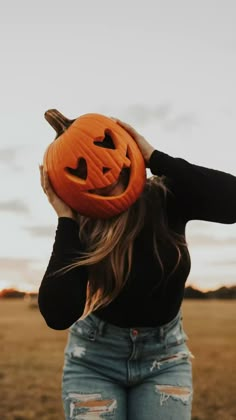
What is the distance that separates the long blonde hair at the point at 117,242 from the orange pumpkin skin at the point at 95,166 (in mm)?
76

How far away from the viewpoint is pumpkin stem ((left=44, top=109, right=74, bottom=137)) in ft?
13.1

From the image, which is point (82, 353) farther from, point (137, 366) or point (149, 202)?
point (149, 202)

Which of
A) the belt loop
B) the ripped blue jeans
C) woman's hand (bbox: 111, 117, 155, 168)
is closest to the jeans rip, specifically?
the ripped blue jeans

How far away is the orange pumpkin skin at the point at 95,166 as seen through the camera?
3.65m

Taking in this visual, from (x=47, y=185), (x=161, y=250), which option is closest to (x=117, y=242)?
(x=161, y=250)

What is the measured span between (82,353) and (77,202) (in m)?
0.85

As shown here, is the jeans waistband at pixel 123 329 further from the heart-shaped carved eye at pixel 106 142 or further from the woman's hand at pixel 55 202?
the heart-shaped carved eye at pixel 106 142

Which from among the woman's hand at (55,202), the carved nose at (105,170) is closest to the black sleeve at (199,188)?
the carved nose at (105,170)

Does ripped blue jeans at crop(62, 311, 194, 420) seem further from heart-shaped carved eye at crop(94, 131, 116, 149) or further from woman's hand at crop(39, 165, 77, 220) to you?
heart-shaped carved eye at crop(94, 131, 116, 149)

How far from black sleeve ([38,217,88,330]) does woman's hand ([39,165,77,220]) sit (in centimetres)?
14

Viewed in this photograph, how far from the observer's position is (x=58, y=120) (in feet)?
13.1

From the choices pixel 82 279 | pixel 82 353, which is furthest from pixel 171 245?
pixel 82 353

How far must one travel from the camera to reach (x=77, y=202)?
3.69m

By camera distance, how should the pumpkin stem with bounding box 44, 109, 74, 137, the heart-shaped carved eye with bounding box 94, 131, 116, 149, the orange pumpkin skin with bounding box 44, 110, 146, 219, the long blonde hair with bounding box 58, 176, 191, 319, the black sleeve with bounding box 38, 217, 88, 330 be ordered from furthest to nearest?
the pumpkin stem with bounding box 44, 109, 74, 137 < the heart-shaped carved eye with bounding box 94, 131, 116, 149 < the orange pumpkin skin with bounding box 44, 110, 146, 219 < the long blonde hair with bounding box 58, 176, 191, 319 < the black sleeve with bounding box 38, 217, 88, 330
